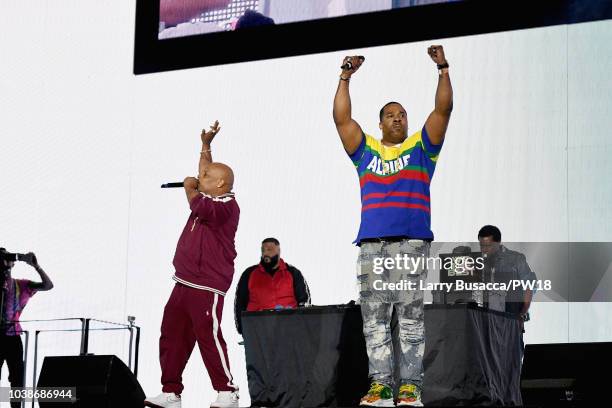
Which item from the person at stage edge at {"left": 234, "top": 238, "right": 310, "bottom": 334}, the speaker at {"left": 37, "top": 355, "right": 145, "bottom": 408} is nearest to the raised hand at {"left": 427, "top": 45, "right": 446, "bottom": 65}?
the speaker at {"left": 37, "top": 355, "right": 145, "bottom": 408}

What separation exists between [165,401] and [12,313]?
1.96 meters

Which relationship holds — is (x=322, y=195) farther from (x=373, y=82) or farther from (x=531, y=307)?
(x=531, y=307)

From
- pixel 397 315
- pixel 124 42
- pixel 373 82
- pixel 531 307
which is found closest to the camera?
pixel 397 315

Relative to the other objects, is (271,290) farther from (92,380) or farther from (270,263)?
(92,380)

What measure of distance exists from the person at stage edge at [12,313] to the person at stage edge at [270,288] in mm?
1339

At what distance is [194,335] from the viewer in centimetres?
454

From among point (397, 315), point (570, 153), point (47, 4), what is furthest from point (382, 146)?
point (47, 4)

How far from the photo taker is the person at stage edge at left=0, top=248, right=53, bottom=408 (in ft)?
18.6

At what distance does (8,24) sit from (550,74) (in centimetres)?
420

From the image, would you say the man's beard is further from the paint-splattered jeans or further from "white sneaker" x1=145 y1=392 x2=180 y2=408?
the paint-splattered jeans

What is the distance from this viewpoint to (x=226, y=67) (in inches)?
269

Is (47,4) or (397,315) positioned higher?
(47,4)

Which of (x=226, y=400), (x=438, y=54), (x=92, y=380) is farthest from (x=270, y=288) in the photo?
(x=438, y=54)

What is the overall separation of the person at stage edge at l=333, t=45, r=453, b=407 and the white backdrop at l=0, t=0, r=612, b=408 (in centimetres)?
250
